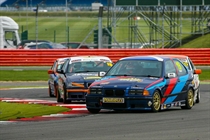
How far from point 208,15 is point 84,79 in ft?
96.3

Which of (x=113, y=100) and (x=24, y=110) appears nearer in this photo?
(x=113, y=100)

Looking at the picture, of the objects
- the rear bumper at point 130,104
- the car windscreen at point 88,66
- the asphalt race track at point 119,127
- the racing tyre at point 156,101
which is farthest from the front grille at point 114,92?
the car windscreen at point 88,66

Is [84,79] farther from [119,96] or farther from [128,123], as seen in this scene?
[128,123]

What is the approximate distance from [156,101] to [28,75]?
18454mm

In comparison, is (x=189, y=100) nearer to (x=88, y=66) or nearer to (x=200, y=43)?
(x=88, y=66)

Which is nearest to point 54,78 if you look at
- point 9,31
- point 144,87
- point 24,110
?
point 24,110

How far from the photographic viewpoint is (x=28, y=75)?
110 feet

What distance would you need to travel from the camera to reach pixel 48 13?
51156 millimetres

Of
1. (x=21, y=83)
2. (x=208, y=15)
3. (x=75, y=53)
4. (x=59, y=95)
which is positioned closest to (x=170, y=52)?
(x=75, y=53)

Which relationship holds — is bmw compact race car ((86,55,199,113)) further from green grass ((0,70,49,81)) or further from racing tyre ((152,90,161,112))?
green grass ((0,70,49,81))

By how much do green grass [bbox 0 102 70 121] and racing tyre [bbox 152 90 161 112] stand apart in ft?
7.03

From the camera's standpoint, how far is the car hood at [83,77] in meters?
18.7

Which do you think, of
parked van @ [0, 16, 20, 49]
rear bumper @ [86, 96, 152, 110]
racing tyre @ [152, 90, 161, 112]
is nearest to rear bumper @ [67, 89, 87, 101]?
rear bumper @ [86, 96, 152, 110]

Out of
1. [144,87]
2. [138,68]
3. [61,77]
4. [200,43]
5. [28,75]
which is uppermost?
[138,68]
